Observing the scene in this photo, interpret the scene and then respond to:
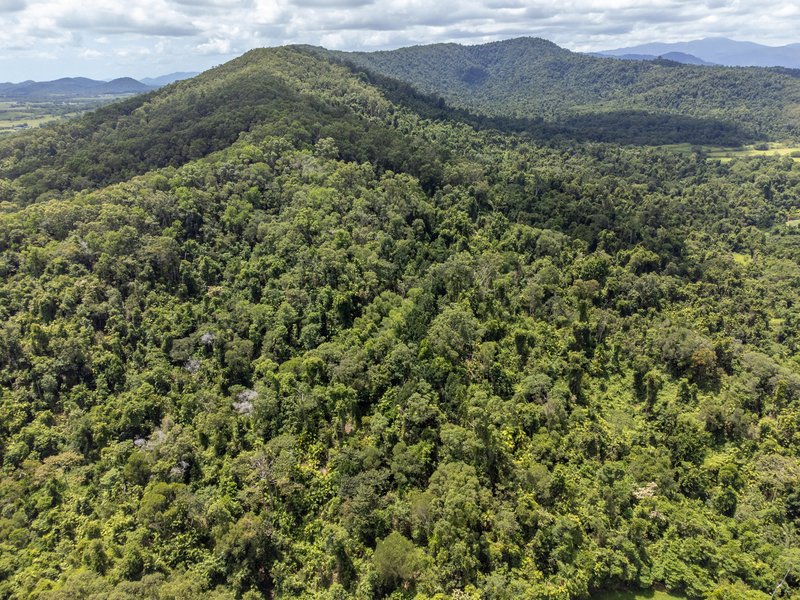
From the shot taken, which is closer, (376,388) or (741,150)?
(376,388)

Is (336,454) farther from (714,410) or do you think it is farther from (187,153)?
(187,153)

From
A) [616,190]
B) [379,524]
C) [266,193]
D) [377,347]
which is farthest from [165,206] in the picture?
[616,190]

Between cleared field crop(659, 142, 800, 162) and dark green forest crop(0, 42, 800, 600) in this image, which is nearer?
dark green forest crop(0, 42, 800, 600)

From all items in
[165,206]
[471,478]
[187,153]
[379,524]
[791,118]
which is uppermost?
[791,118]

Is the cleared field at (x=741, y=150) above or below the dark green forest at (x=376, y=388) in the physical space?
above

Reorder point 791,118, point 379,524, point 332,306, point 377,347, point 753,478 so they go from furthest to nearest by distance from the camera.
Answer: point 791,118 → point 332,306 → point 377,347 → point 753,478 → point 379,524

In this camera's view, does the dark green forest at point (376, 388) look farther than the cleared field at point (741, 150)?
No

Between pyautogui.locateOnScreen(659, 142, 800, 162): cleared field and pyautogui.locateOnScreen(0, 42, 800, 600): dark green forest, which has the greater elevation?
pyautogui.locateOnScreen(659, 142, 800, 162): cleared field

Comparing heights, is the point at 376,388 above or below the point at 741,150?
below
